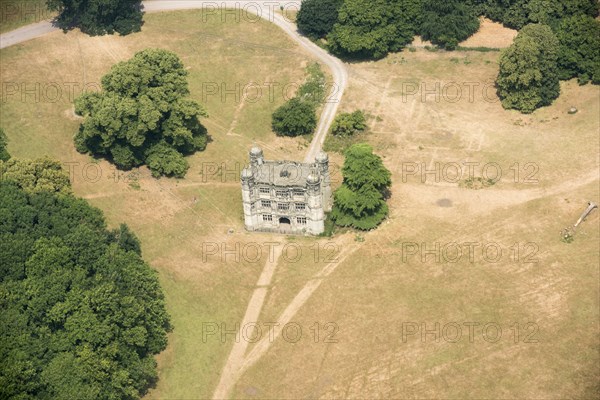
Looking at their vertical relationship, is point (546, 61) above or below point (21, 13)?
above

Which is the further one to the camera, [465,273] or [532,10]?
[532,10]

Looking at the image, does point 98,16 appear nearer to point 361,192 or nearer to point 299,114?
point 299,114

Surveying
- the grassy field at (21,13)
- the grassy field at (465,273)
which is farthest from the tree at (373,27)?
the grassy field at (21,13)

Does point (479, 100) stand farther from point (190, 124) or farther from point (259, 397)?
point (259, 397)

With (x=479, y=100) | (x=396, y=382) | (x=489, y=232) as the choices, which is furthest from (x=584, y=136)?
(x=396, y=382)

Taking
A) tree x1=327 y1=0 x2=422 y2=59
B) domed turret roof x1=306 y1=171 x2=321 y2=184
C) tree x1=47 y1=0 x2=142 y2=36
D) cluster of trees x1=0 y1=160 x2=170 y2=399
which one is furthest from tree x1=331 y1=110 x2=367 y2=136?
tree x1=47 y1=0 x2=142 y2=36

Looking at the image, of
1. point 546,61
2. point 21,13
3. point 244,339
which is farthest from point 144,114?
point 546,61

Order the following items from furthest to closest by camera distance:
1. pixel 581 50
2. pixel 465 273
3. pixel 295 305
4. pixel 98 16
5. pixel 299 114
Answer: pixel 98 16, pixel 581 50, pixel 299 114, pixel 465 273, pixel 295 305
